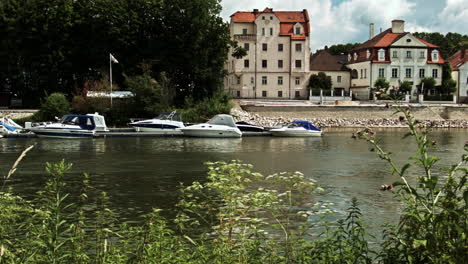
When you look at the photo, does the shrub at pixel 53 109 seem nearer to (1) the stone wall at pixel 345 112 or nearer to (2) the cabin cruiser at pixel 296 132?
(2) the cabin cruiser at pixel 296 132

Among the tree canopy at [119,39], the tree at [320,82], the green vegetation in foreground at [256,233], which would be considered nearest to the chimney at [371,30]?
the tree at [320,82]

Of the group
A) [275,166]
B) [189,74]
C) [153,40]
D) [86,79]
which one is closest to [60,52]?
[86,79]

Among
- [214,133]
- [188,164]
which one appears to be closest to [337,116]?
[214,133]

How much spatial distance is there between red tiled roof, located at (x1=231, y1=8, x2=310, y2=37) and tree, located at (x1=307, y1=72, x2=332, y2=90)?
596cm

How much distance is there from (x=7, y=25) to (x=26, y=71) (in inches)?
223

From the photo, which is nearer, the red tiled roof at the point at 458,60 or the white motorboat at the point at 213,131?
the white motorboat at the point at 213,131

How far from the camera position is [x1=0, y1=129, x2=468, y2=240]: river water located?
53.2ft

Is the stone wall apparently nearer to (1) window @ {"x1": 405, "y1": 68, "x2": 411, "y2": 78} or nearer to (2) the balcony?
(1) window @ {"x1": 405, "y1": 68, "x2": 411, "y2": 78}

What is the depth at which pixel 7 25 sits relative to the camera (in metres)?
57.9

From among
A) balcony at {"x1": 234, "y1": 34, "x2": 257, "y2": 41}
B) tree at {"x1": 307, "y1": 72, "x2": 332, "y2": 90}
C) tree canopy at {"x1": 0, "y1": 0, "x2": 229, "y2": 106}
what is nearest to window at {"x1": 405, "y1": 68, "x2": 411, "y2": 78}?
tree at {"x1": 307, "y1": 72, "x2": 332, "y2": 90}

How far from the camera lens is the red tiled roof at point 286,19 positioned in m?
82.2

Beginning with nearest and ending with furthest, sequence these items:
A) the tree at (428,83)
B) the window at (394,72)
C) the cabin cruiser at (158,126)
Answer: the cabin cruiser at (158,126) → the tree at (428,83) → the window at (394,72)

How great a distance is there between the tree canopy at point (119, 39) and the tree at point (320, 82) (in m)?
24.7

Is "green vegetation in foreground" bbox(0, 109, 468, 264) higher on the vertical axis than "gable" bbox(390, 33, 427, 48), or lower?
lower
